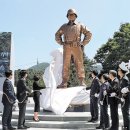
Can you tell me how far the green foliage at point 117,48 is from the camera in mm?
32819

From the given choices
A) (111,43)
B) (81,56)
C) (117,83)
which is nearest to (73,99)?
(81,56)

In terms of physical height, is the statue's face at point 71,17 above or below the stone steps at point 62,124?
above

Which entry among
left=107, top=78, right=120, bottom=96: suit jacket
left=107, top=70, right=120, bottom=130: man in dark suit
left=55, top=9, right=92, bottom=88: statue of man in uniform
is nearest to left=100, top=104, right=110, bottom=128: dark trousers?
left=107, top=70, right=120, bottom=130: man in dark suit

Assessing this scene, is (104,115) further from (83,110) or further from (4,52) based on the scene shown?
(4,52)

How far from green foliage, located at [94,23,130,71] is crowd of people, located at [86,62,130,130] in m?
23.4

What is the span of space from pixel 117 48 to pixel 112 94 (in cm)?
2642

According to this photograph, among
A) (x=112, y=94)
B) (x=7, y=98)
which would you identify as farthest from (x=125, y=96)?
(x=7, y=98)

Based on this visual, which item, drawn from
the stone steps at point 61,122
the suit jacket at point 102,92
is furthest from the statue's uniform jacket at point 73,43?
the suit jacket at point 102,92

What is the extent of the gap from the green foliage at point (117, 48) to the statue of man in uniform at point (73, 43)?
21.0 meters

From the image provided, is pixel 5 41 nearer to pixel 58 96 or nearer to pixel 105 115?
pixel 58 96

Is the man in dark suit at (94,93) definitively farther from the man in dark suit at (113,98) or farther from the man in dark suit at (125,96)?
the man in dark suit at (125,96)

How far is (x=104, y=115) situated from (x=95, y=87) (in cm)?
95

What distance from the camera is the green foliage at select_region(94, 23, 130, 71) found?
108 feet

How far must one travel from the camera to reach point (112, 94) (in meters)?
7.49
